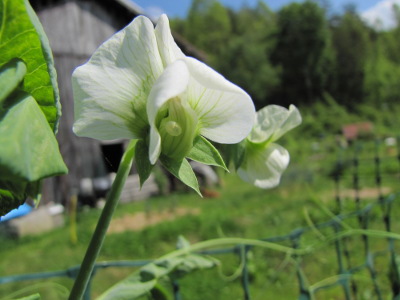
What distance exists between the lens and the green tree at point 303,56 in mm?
18344

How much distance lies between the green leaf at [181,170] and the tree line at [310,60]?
17191mm

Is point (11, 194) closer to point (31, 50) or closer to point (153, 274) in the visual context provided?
point (31, 50)

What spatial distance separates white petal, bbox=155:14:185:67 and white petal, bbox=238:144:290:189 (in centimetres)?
14

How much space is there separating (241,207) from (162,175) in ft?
5.61

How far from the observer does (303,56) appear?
18422 millimetres

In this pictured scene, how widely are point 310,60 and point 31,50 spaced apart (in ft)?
63.0

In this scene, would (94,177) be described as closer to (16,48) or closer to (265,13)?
(16,48)

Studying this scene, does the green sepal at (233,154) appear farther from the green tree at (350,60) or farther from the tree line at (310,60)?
the green tree at (350,60)

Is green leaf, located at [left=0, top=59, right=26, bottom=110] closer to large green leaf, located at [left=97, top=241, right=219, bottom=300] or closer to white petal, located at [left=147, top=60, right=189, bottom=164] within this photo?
white petal, located at [left=147, top=60, right=189, bottom=164]

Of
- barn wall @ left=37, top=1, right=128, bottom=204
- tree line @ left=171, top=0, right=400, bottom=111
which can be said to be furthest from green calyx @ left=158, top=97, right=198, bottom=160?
tree line @ left=171, top=0, right=400, bottom=111

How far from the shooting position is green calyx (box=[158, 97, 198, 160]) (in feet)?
0.75

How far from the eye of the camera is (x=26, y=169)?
141 millimetres

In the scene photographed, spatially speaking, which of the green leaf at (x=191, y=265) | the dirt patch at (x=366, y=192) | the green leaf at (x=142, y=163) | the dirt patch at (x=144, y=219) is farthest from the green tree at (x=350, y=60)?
the green leaf at (x=142, y=163)

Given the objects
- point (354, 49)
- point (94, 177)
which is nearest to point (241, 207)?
point (94, 177)
